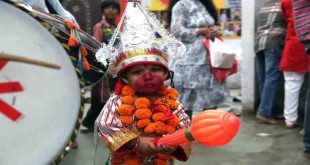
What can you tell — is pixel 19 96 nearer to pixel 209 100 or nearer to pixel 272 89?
pixel 209 100

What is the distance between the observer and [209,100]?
14.9 feet

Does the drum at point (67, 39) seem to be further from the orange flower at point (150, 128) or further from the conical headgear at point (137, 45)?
the orange flower at point (150, 128)

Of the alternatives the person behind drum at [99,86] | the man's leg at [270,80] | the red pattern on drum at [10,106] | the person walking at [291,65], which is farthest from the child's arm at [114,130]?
the man's leg at [270,80]

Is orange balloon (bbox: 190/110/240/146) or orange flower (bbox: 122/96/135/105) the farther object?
orange flower (bbox: 122/96/135/105)

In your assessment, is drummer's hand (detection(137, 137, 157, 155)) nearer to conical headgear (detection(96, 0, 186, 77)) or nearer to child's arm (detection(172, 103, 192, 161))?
child's arm (detection(172, 103, 192, 161))

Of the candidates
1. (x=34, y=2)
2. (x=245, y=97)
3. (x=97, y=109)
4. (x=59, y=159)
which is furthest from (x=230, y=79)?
(x=59, y=159)

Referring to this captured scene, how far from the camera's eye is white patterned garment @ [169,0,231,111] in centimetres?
433

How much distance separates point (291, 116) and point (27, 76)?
366 cm

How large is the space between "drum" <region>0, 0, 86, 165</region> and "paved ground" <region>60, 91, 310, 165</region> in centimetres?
186

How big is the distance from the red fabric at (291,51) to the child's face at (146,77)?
2.88m

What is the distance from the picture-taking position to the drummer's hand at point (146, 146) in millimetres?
2050

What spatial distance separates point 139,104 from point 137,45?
250mm

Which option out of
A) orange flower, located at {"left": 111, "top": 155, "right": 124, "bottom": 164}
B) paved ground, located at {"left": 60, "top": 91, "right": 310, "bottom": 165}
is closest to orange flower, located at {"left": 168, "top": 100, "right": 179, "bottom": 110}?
orange flower, located at {"left": 111, "top": 155, "right": 124, "bottom": 164}

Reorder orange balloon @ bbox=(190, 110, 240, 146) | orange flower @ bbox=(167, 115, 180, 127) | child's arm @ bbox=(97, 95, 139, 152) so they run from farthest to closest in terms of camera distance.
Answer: orange flower @ bbox=(167, 115, 180, 127)
child's arm @ bbox=(97, 95, 139, 152)
orange balloon @ bbox=(190, 110, 240, 146)
